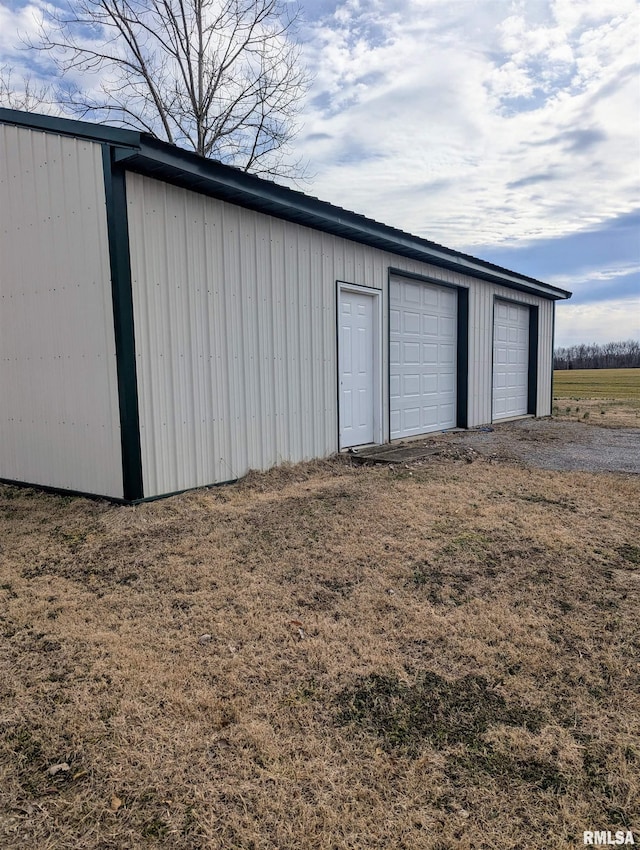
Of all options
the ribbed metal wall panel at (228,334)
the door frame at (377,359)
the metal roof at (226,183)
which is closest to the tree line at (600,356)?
the door frame at (377,359)

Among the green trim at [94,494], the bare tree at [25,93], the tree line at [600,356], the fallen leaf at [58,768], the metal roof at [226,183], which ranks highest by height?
the bare tree at [25,93]

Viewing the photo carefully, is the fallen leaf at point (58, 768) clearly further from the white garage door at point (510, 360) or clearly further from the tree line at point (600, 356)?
the tree line at point (600, 356)

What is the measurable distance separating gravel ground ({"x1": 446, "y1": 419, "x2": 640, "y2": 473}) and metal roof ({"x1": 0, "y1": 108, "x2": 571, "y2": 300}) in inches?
127

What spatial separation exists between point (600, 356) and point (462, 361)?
55368 millimetres

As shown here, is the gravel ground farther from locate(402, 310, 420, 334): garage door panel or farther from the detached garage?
the detached garage

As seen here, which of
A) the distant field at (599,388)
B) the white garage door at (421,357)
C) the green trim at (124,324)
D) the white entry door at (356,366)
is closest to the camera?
the green trim at (124,324)

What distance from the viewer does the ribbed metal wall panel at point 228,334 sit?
5094 mm

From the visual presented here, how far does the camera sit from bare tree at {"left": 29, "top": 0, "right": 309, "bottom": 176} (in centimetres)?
1261

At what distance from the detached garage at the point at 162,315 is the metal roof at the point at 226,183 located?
19 mm

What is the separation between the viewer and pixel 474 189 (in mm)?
13289

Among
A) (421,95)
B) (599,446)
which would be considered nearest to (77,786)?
(599,446)

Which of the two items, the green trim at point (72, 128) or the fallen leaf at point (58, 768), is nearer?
the fallen leaf at point (58, 768)

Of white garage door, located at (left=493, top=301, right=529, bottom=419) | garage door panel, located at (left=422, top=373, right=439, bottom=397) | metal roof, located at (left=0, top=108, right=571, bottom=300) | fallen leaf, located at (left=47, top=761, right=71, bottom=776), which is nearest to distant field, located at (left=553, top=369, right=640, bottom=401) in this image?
white garage door, located at (left=493, top=301, right=529, bottom=419)

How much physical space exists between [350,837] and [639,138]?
1403 cm
